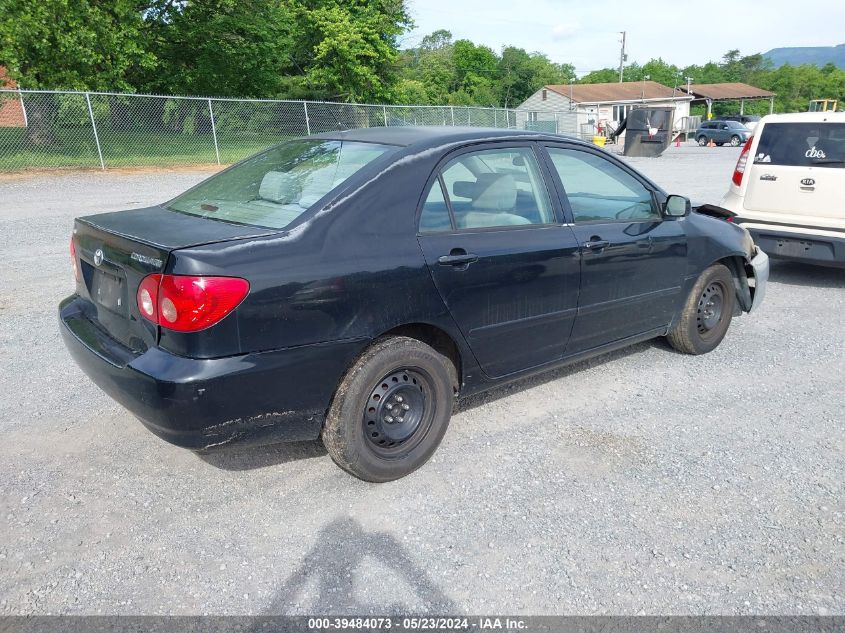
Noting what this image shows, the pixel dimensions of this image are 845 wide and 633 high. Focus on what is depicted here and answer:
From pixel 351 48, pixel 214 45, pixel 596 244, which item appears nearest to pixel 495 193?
pixel 596 244

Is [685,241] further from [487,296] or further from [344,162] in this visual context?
[344,162]

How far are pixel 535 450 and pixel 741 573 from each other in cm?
122

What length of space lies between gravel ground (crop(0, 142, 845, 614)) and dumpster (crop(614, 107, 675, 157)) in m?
25.8

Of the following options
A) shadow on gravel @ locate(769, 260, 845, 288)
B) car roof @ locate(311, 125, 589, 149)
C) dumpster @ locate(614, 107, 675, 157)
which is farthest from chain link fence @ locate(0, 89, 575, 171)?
car roof @ locate(311, 125, 589, 149)

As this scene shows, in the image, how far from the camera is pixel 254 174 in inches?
150

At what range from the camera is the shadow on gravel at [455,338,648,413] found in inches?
171

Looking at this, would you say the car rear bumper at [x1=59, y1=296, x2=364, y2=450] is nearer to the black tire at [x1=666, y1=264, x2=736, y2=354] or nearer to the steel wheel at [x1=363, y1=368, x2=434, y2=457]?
the steel wheel at [x1=363, y1=368, x2=434, y2=457]

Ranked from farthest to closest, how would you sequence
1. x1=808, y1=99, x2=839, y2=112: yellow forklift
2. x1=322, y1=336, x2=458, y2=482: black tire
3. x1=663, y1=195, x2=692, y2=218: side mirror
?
1. x1=808, y1=99, x2=839, y2=112: yellow forklift
2. x1=663, y1=195, x2=692, y2=218: side mirror
3. x1=322, y1=336, x2=458, y2=482: black tire

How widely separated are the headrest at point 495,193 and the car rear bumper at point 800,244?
14.7 ft

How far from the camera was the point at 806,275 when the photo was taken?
7.86 metres

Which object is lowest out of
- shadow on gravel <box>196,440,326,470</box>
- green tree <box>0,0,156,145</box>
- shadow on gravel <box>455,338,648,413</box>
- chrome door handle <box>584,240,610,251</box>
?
shadow on gravel <box>455,338,648,413</box>

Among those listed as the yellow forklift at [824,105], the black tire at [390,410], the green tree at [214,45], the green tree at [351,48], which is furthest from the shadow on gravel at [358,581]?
the yellow forklift at [824,105]

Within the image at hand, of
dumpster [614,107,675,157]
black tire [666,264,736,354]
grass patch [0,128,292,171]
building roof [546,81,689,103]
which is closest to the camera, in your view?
black tire [666,264,736,354]

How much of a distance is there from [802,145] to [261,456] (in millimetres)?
6404
